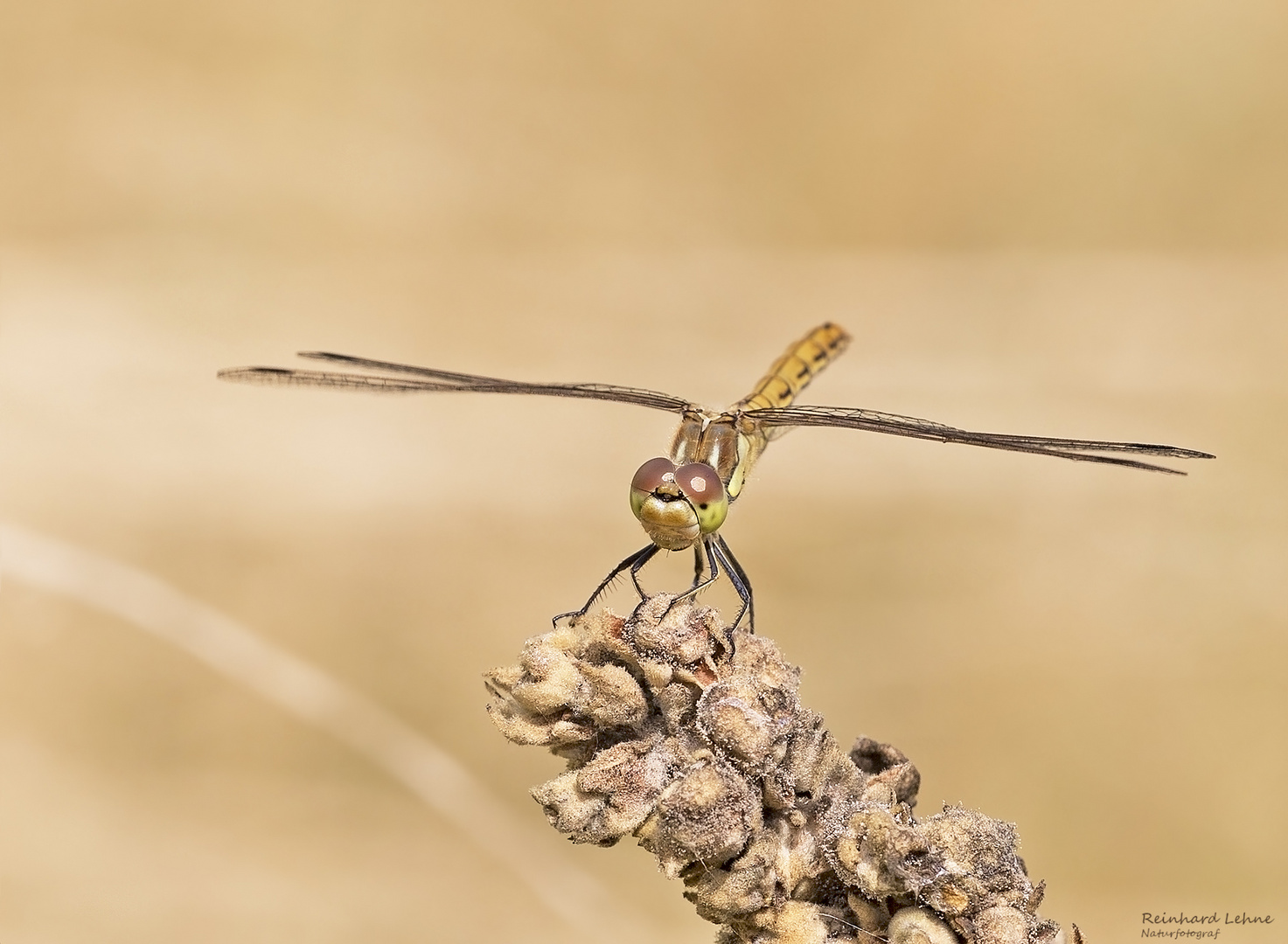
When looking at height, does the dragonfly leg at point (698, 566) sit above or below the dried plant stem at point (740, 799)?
above

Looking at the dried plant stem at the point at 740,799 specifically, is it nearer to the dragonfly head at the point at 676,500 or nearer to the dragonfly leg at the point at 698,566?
the dragonfly head at the point at 676,500

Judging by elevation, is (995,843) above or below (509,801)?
below

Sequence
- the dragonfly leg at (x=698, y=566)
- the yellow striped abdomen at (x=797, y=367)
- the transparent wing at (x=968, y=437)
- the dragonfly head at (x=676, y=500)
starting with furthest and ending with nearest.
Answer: the yellow striped abdomen at (x=797, y=367) → the dragonfly leg at (x=698, y=566) → the dragonfly head at (x=676, y=500) → the transparent wing at (x=968, y=437)

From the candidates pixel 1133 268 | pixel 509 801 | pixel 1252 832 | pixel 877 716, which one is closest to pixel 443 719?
pixel 509 801

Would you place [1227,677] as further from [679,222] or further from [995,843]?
[995,843]

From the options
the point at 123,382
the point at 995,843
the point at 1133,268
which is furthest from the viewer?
the point at 1133,268

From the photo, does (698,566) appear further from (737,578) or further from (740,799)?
(740,799)

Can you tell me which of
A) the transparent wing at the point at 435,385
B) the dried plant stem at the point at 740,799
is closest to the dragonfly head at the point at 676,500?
the transparent wing at the point at 435,385
